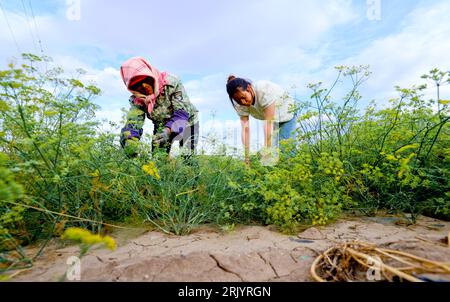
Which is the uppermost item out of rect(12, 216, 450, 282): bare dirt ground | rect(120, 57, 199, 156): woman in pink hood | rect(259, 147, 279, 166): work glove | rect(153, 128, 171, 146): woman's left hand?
rect(120, 57, 199, 156): woman in pink hood

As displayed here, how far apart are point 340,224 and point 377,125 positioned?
4.33 ft

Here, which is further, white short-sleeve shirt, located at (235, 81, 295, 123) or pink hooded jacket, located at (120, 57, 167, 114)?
white short-sleeve shirt, located at (235, 81, 295, 123)

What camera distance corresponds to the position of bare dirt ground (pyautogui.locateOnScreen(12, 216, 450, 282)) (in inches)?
54.6

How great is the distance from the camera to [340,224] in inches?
88.2

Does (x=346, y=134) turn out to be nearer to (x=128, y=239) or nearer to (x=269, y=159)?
(x=269, y=159)

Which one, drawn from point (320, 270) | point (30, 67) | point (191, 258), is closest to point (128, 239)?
point (191, 258)

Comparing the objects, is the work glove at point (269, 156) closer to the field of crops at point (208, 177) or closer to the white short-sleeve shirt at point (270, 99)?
the field of crops at point (208, 177)

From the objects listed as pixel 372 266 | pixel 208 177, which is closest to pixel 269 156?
pixel 208 177

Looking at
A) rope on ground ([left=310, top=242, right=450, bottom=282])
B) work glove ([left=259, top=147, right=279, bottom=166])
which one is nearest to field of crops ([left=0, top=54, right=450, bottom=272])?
work glove ([left=259, top=147, right=279, bottom=166])

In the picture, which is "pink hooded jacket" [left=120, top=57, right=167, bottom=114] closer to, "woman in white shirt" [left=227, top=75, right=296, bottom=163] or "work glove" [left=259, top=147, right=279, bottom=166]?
"woman in white shirt" [left=227, top=75, right=296, bottom=163]

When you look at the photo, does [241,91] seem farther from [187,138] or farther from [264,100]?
[187,138]

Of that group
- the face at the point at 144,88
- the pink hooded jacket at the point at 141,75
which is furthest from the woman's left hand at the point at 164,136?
the face at the point at 144,88

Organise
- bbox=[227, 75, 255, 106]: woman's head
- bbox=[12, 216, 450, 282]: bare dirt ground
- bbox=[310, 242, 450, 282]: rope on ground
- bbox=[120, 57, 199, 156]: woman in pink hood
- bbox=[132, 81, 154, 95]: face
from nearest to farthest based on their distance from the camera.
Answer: bbox=[310, 242, 450, 282]: rope on ground → bbox=[12, 216, 450, 282]: bare dirt ground → bbox=[120, 57, 199, 156]: woman in pink hood → bbox=[132, 81, 154, 95]: face → bbox=[227, 75, 255, 106]: woman's head
